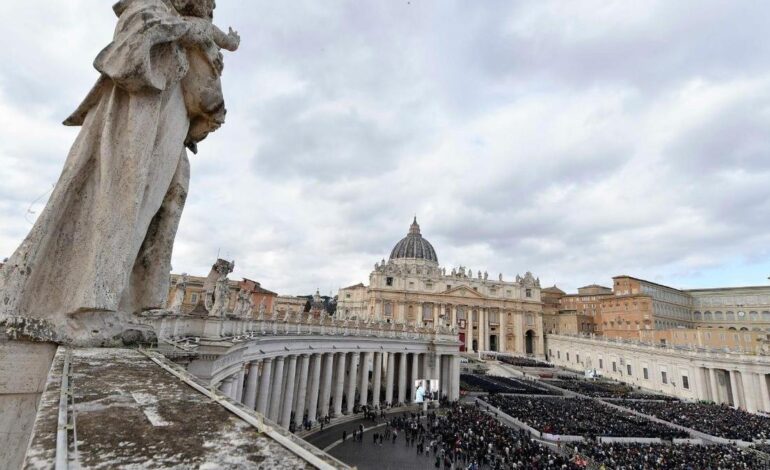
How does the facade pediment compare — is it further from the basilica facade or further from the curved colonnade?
the curved colonnade

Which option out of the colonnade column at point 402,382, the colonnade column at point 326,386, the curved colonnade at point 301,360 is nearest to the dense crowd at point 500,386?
the curved colonnade at point 301,360

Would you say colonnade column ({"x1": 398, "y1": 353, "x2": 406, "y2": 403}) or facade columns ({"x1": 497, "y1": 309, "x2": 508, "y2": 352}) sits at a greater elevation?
facade columns ({"x1": 497, "y1": 309, "x2": 508, "y2": 352})

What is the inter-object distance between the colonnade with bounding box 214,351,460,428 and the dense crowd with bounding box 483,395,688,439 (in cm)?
1066

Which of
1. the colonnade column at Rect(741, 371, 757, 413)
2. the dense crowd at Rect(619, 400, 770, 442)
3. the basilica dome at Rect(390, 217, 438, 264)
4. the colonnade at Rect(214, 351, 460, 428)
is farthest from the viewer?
the basilica dome at Rect(390, 217, 438, 264)

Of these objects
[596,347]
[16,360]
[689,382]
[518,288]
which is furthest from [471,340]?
[16,360]

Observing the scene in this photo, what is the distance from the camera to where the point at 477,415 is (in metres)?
35.3

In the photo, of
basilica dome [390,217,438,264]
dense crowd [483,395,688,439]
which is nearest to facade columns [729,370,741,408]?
dense crowd [483,395,688,439]

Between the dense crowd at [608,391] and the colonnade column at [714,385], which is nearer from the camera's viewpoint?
the dense crowd at [608,391]

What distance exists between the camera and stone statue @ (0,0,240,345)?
509 cm

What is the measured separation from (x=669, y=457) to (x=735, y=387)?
126ft

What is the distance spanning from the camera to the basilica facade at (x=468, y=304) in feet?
332

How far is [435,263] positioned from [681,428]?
9643 centimetres

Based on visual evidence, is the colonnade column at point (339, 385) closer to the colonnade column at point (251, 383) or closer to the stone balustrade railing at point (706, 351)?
the colonnade column at point (251, 383)

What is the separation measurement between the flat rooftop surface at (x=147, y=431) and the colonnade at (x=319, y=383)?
4.68 m
